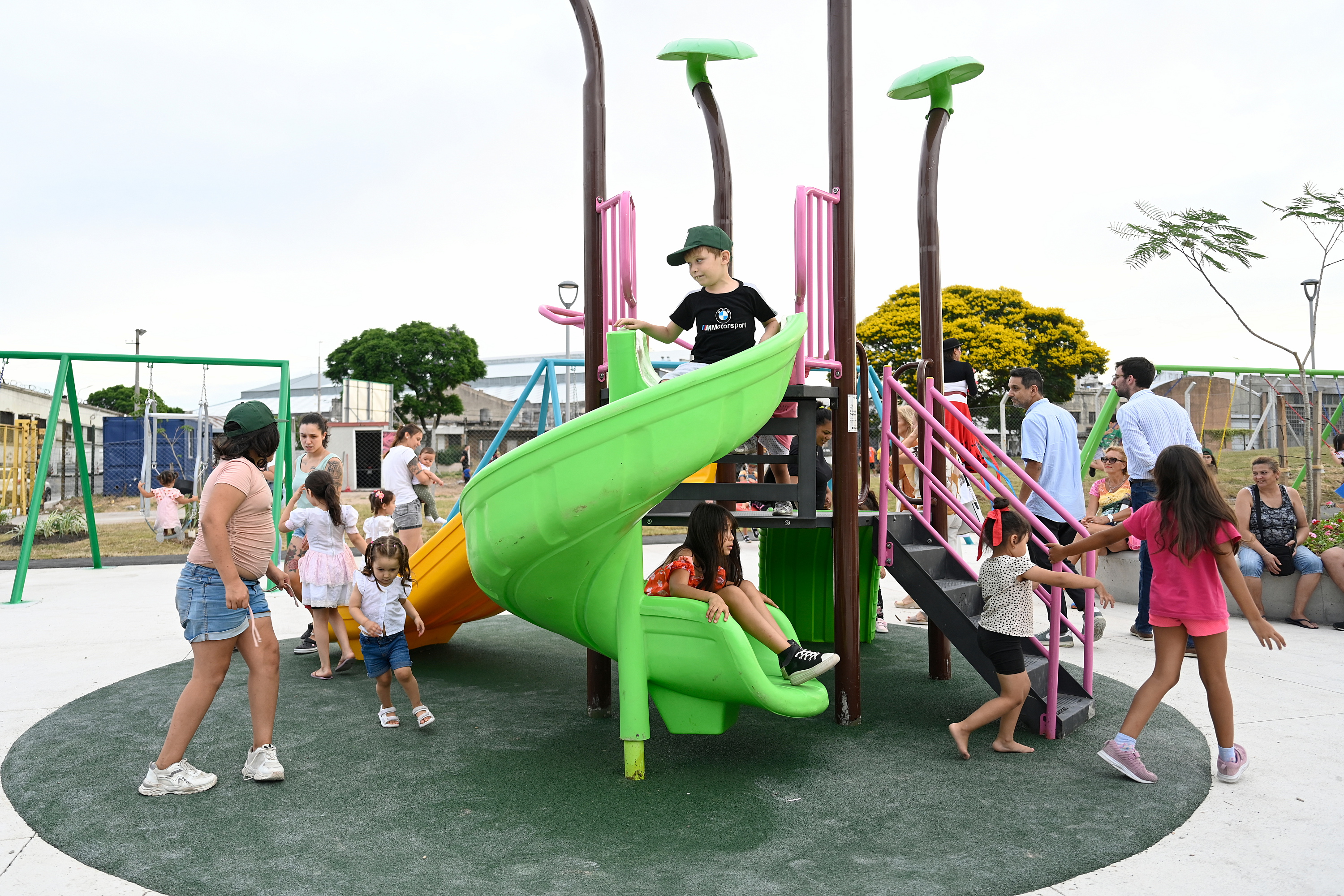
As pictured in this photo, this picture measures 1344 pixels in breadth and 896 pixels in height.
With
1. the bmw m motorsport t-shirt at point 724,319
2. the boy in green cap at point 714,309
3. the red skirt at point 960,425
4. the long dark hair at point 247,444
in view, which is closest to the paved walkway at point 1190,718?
the long dark hair at point 247,444

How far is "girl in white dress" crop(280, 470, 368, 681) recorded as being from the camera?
5559 mm

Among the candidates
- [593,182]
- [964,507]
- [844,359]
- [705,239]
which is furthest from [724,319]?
[964,507]

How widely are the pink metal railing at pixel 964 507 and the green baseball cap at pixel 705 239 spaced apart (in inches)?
52.8

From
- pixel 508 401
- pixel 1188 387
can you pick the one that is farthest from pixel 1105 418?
pixel 508 401

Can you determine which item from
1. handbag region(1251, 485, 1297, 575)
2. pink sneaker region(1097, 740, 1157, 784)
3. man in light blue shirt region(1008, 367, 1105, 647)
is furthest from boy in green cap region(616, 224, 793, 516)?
handbag region(1251, 485, 1297, 575)

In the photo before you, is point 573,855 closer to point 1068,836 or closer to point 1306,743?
point 1068,836

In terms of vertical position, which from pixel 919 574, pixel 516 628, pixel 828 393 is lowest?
pixel 516 628

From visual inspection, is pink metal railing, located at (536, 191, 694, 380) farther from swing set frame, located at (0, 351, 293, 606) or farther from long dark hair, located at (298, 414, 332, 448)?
swing set frame, located at (0, 351, 293, 606)

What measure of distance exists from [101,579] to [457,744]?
8345mm

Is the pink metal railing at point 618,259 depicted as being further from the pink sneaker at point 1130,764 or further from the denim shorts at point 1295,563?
the denim shorts at point 1295,563

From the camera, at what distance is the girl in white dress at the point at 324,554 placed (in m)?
5.56

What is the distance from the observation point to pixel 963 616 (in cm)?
455

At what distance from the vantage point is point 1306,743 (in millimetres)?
4289

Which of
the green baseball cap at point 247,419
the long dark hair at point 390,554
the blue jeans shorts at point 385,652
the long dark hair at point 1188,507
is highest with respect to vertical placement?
the green baseball cap at point 247,419
